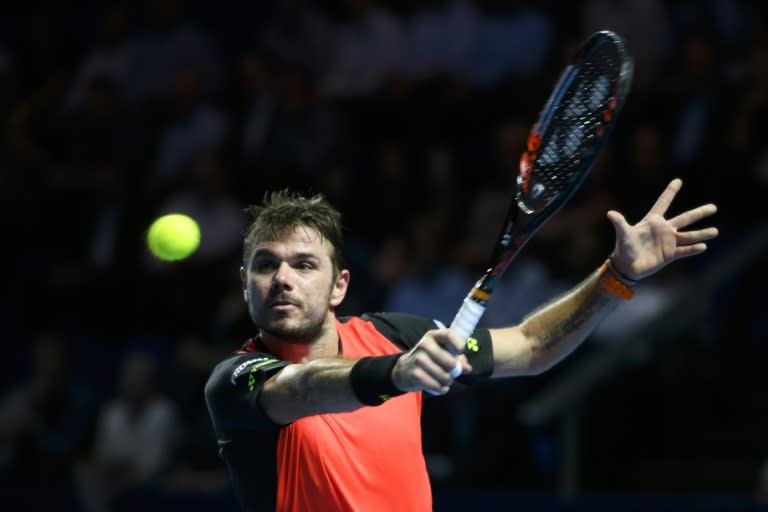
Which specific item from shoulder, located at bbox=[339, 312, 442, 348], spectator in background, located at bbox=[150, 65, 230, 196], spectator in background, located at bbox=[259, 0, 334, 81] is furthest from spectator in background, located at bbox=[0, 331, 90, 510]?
shoulder, located at bbox=[339, 312, 442, 348]

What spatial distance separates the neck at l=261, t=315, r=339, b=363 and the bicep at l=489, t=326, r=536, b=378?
645 millimetres

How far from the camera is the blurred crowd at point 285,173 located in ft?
30.5

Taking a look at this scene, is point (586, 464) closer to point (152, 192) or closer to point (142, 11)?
point (152, 192)

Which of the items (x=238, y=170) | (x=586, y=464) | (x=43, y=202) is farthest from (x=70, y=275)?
(x=586, y=464)

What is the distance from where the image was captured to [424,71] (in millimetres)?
Answer: 11461

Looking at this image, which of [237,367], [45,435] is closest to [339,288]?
[237,367]

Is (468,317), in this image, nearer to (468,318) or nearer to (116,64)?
(468,318)

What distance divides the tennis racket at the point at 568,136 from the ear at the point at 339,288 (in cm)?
68

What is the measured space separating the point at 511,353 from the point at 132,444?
5.76 m

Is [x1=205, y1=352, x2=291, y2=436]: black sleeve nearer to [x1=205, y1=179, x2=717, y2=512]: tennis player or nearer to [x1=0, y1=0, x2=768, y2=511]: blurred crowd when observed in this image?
[x1=205, y1=179, x2=717, y2=512]: tennis player

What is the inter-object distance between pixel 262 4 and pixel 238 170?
12.6 ft

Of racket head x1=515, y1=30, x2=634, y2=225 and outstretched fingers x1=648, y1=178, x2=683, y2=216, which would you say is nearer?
racket head x1=515, y1=30, x2=634, y2=225

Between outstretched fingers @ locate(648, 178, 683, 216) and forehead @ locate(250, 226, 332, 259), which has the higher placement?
outstretched fingers @ locate(648, 178, 683, 216)

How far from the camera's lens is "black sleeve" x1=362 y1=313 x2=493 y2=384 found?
194 inches
